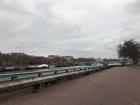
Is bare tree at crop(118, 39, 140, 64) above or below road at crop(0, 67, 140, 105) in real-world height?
above

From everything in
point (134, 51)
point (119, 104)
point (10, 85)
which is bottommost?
point (119, 104)

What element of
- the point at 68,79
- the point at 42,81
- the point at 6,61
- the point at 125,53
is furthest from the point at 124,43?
the point at 42,81

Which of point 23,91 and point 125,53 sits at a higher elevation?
point 125,53

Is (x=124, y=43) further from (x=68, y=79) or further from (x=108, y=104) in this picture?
(x=108, y=104)

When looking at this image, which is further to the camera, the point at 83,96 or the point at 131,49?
the point at 131,49

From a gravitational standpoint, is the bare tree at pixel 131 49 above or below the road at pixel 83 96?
above

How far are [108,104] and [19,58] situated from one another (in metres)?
118

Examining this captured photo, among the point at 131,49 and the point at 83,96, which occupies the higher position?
the point at 131,49

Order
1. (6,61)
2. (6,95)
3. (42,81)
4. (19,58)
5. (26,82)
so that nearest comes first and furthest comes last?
(6,95) < (26,82) < (42,81) < (6,61) < (19,58)

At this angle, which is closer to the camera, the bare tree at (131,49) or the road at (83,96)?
the road at (83,96)

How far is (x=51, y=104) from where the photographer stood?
9.86 m

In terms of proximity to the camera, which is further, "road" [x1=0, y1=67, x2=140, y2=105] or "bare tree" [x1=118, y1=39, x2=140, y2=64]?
"bare tree" [x1=118, y1=39, x2=140, y2=64]

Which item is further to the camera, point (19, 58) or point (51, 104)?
point (19, 58)

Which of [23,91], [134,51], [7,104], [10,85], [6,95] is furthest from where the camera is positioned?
[134,51]
